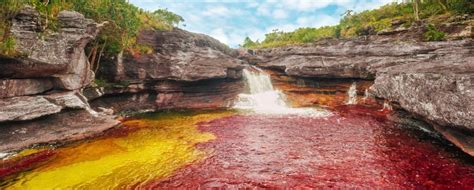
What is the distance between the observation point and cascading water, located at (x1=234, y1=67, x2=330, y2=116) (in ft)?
122

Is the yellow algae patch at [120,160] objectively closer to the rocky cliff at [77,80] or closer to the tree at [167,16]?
the rocky cliff at [77,80]

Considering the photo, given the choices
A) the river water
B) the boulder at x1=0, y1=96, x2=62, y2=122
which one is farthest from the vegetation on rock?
the boulder at x1=0, y1=96, x2=62, y2=122

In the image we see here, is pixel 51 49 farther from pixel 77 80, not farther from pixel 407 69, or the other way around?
pixel 407 69

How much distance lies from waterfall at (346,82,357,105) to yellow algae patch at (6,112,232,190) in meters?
21.9

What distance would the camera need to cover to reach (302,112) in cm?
3259

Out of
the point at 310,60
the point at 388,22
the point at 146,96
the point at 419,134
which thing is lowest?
the point at 419,134

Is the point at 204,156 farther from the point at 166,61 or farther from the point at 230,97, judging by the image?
the point at 230,97

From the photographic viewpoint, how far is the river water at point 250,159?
43.4ft

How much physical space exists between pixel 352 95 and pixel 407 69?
55.8ft

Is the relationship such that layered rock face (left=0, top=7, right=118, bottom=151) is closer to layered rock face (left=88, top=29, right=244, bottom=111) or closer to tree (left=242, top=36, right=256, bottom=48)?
layered rock face (left=88, top=29, right=244, bottom=111)

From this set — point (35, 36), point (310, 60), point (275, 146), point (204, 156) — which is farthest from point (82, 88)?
point (310, 60)

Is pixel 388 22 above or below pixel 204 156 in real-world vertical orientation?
above

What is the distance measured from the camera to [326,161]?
15.8 metres

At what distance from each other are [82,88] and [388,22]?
38389 mm
